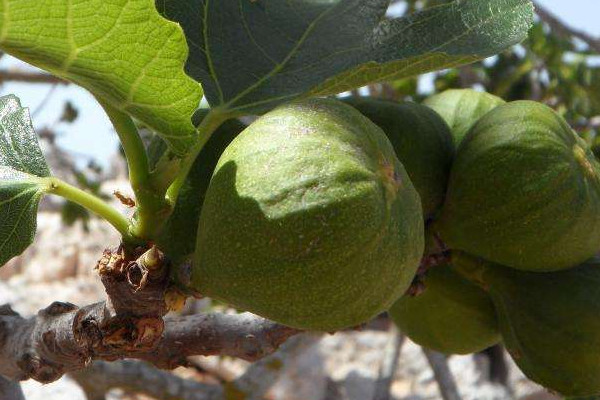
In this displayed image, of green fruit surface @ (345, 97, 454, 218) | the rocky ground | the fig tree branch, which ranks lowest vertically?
the rocky ground

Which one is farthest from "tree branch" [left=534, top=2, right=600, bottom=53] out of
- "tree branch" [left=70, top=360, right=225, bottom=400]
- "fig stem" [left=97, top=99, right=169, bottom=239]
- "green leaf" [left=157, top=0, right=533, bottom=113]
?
"fig stem" [left=97, top=99, right=169, bottom=239]

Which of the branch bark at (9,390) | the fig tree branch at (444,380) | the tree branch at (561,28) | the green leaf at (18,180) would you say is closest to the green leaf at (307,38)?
the green leaf at (18,180)

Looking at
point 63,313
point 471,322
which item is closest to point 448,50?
point 471,322

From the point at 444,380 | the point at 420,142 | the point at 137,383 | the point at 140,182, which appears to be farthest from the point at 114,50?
the point at 444,380

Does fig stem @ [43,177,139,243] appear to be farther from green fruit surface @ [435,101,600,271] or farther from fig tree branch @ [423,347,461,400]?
fig tree branch @ [423,347,461,400]

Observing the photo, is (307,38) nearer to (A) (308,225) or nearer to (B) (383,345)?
(A) (308,225)

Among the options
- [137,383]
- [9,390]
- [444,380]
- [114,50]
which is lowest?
[444,380]
